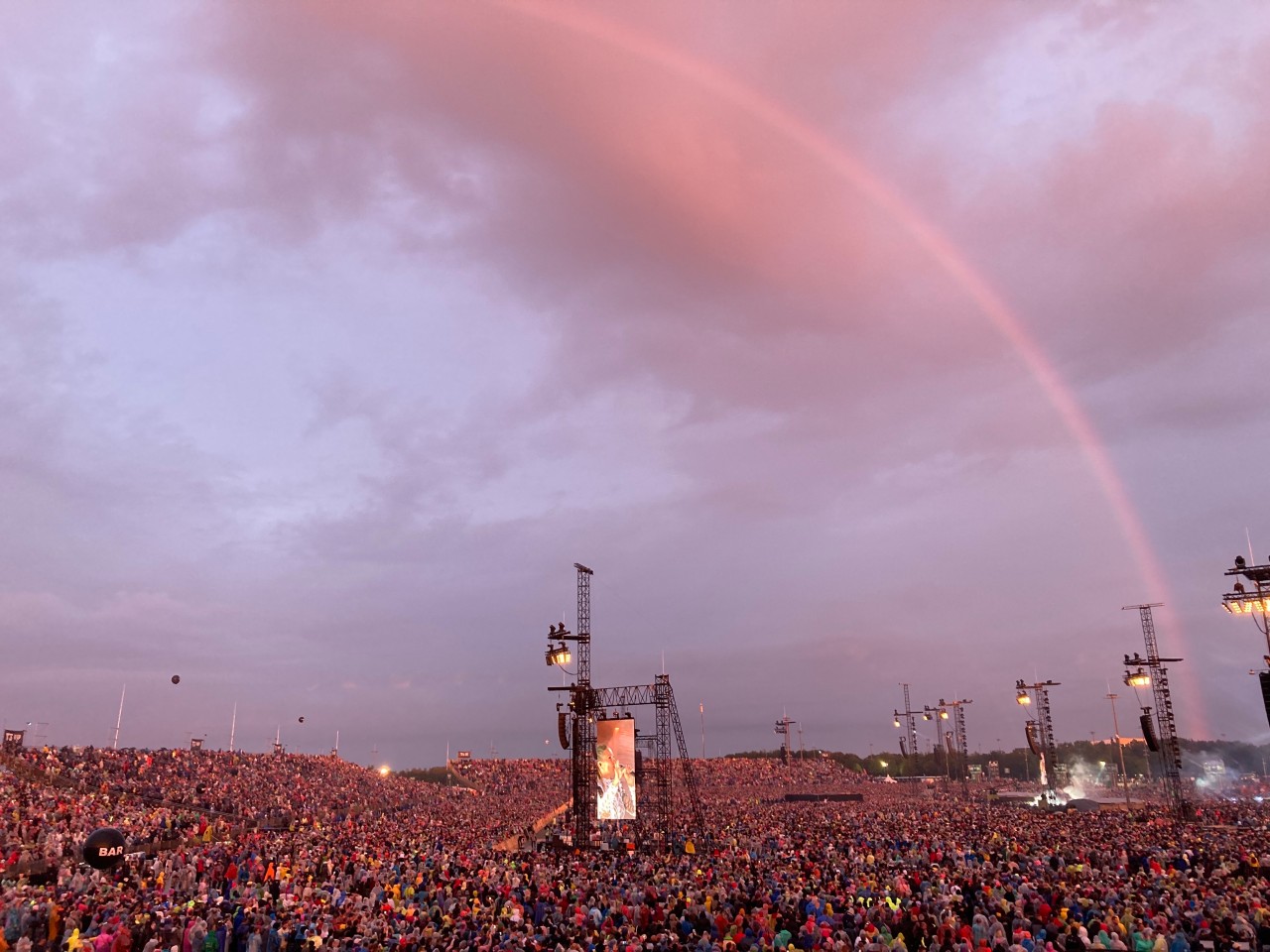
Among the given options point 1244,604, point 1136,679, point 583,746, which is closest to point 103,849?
point 583,746

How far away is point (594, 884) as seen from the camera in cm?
2288

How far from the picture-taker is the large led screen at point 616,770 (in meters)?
42.8

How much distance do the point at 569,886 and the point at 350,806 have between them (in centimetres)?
3469

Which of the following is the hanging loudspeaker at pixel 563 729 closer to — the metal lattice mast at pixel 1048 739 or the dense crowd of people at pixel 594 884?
the dense crowd of people at pixel 594 884

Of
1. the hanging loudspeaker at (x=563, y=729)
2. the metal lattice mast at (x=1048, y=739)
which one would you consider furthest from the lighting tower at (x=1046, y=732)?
the hanging loudspeaker at (x=563, y=729)

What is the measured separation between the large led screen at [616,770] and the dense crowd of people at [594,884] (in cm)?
315

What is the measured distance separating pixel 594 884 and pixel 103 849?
46.3 ft

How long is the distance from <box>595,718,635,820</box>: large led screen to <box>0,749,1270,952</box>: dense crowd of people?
124 inches

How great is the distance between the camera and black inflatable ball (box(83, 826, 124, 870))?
23.6 meters

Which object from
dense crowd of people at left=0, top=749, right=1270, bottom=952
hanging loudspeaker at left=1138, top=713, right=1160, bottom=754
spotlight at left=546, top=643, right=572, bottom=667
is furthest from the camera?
hanging loudspeaker at left=1138, top=713, right=1160, bottom=754

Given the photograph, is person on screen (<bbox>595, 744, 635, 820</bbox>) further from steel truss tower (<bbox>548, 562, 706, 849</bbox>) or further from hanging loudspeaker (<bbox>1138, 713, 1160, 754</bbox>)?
hanging loudspeaker (<bbox>1138, 713, 1160, 754</bbox>)

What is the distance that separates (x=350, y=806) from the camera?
52.4 meters

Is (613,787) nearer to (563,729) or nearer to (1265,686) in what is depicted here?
(563,729)

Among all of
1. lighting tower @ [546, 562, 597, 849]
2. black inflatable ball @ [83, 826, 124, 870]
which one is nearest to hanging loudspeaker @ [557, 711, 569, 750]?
lighting tower @ [546, 562, 597, 849]
